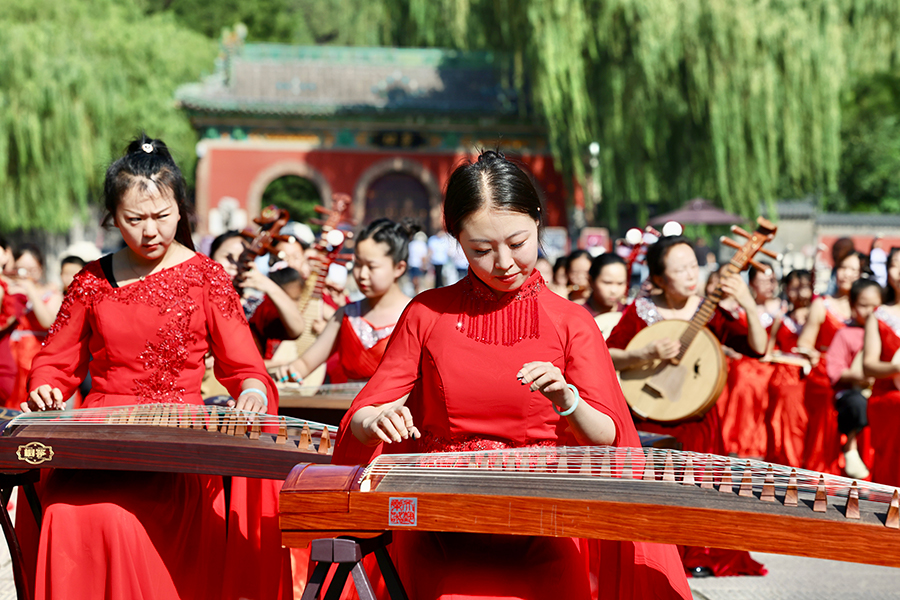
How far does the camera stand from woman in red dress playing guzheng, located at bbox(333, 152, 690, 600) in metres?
2.22

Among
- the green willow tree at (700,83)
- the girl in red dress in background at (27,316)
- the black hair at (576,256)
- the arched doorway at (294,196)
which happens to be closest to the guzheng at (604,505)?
the black hair at (576,256)

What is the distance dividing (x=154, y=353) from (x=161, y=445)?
0.50m

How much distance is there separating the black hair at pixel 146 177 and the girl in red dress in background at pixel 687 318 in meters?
2.09

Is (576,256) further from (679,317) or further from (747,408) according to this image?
(679,317)

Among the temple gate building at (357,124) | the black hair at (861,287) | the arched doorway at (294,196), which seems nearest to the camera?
the black hair at (861,287)

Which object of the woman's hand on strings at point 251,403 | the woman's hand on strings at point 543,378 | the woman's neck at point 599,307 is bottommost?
the woman's hand on strings at point 251,403

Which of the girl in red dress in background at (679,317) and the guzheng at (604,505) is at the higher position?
the girl in red dress in background at (679,317)

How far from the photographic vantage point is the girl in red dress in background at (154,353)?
2758 mm

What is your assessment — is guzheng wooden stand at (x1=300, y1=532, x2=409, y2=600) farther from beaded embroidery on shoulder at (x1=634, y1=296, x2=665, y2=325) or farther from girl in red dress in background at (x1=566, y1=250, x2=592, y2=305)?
girl in red dress in background at (x1=566, y1=250, x2=592, y2=305)

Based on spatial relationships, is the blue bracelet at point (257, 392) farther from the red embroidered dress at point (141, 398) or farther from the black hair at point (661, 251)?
the black hair at point (661, 251)

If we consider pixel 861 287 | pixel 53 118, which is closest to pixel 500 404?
pixel 861 287

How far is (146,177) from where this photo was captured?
2.96 meters

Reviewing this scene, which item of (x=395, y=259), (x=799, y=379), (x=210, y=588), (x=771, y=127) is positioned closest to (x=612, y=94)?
(x=771, y=127)

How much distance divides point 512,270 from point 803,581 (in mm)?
2976
